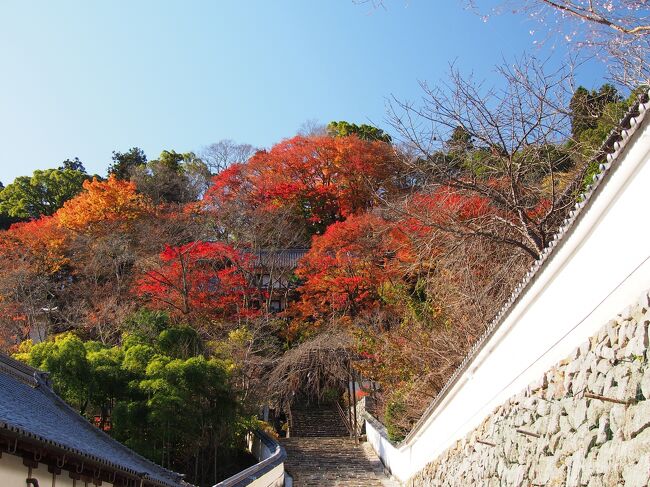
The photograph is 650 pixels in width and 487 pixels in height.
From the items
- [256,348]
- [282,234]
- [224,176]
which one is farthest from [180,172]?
[256,348]

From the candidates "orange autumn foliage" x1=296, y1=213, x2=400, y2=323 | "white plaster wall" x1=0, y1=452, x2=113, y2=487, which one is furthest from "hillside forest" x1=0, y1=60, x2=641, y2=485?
"white plaster wall" x1=0, y1=452, x2=113, y2=487

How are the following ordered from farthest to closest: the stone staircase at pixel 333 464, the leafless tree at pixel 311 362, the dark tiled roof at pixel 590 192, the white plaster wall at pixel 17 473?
the leafless tree at pixel 311 362 < the stone staircase at pixel 333 464 < the white plaster wall at pixel 17 473 < the dark tiled roof at pixel 590 192

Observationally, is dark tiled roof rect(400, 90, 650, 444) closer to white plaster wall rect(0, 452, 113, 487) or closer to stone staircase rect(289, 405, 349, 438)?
white plaster wall rect(0, 452, 113, 487)

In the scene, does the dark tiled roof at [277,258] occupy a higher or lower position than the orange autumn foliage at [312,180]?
lower

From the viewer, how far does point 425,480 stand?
12.3 meters

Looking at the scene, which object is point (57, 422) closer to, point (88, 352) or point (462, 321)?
point (88, 352)

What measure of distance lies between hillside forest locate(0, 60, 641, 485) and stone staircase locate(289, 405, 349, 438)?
911mm

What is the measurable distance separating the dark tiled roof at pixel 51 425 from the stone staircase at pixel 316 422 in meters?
13.4

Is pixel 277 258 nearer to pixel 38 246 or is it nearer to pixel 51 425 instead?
pixel 38 246

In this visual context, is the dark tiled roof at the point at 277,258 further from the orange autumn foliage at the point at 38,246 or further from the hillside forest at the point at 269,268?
the orange autumn foliage at the point at 38,246

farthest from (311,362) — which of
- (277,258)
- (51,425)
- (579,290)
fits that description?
(579,290)

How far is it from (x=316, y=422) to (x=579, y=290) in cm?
1946

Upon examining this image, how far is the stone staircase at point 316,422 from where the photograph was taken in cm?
2344

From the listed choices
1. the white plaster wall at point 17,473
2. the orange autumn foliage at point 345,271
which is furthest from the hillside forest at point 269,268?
the white plaster wall at point 17,473
